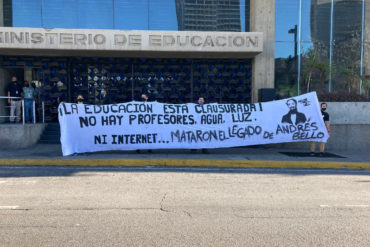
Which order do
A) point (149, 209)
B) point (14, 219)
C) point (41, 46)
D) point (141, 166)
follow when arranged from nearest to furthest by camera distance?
point (14, 219) < point (149, 209) < point (141, 166) < point (41, 46)

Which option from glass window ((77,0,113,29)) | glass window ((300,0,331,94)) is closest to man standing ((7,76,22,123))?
glass window ((77,0,113,29))

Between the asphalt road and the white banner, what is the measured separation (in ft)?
7.85

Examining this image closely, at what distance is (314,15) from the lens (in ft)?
49.0

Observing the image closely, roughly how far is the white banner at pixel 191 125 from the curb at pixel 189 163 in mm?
1151

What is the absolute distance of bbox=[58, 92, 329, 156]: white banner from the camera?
9555 mm

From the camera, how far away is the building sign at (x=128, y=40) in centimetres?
1242

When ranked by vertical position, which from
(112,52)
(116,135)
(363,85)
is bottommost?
(116,135)

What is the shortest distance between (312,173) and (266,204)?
11.2ft

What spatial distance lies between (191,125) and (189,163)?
1781mm

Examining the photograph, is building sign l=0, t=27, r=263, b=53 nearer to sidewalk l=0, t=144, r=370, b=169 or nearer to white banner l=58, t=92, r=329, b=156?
white banner l=58, t=92, r=329, b=156

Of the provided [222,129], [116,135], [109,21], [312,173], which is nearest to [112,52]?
[109,21]

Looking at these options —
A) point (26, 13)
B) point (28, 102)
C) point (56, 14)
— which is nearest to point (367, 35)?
point (56, 14)

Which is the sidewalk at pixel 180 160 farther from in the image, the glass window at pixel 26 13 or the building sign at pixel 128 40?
the glass window at pixel 26 13

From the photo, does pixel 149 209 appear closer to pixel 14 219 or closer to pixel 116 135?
pixel 14 219
